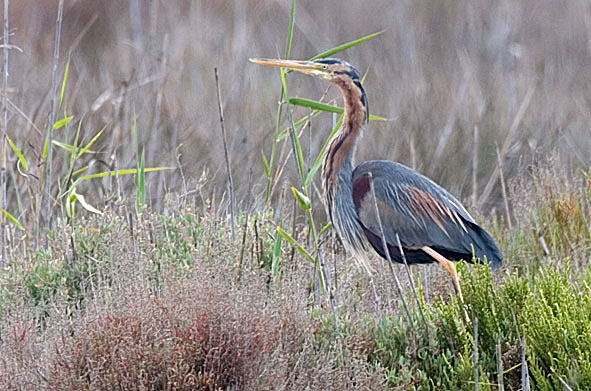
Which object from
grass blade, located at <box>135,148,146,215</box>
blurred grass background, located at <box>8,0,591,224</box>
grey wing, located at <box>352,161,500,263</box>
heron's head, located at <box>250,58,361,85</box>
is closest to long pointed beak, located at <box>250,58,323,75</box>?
heron's head, located at <box>250,58,361,85</box>

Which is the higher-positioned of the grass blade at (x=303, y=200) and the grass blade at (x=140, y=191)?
the grass blade at (x=303, y=200)

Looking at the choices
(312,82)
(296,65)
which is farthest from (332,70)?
(312,82)

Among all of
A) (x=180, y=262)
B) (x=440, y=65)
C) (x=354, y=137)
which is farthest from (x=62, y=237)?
(x=440, y=65)

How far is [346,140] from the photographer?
429cm

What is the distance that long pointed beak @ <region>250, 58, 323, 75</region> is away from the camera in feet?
13.0

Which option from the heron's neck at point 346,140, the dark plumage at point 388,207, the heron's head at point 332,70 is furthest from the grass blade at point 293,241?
the heron's head at point 332,70

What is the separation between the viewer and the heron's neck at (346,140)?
4.24 meters

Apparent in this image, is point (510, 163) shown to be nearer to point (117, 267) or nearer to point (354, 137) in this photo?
point (354, 137)

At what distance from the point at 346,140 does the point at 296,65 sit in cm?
47

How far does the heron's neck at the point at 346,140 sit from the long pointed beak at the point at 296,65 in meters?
0.16

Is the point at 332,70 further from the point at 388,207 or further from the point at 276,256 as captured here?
the point at 276,256

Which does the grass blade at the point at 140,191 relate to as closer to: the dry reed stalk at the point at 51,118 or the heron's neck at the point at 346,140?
the dry reed stalk at the point at 51,118

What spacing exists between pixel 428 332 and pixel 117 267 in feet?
3.93

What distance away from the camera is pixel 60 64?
23.5 ft
